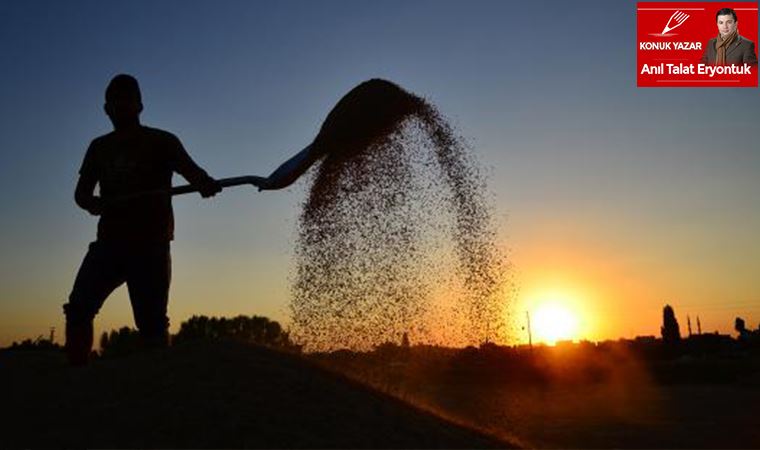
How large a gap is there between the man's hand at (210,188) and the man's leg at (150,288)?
0.48m

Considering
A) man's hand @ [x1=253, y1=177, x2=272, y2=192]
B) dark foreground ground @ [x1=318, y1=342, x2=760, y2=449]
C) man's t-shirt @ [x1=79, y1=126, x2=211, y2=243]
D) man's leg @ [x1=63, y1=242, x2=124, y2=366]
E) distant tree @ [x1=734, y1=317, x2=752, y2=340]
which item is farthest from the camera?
distant tree @ [x1=734, y1=317, x2=752, y2=340]

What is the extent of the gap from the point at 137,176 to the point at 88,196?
44 centimetres

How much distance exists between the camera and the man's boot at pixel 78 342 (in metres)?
4.76

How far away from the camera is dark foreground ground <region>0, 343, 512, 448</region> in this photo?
3605 millimetres

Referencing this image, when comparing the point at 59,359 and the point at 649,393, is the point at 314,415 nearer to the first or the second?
the point at 59,359

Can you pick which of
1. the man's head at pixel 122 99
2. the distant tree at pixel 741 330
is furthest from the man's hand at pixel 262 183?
the distant tree at pixel 741 330

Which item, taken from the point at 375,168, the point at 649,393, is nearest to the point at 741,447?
the point at 375,168

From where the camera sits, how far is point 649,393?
21188 millimetres

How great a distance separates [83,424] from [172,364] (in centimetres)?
91

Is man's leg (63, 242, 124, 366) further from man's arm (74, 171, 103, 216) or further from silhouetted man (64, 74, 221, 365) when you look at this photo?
man's arm (74, 171, 103, 216)

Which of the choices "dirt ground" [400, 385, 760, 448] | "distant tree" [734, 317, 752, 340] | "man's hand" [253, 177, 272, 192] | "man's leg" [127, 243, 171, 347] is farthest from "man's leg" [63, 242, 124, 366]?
"distant tree" [734, 317, 752, 340]

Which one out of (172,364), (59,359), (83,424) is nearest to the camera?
(83,424)

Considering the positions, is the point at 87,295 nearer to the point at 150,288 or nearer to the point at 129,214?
the point at 150,288

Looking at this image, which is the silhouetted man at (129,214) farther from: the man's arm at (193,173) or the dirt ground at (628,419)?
the dirt ground at (628,419)
